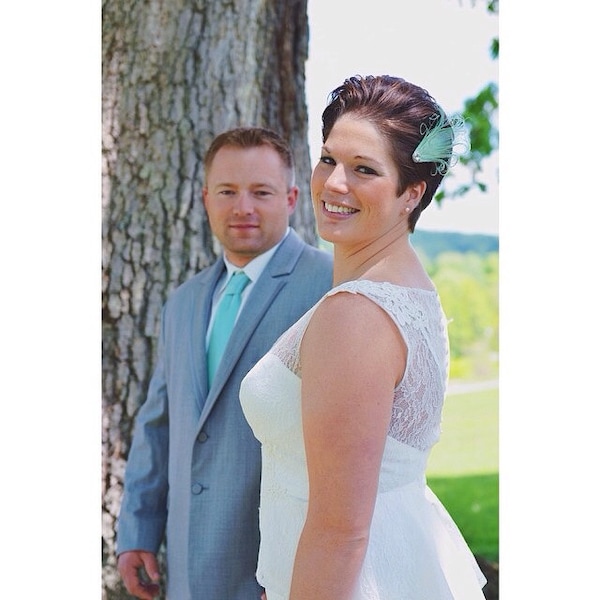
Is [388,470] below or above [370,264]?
below

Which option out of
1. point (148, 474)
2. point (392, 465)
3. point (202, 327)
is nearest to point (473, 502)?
point (148, 474)

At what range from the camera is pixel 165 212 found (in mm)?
2693

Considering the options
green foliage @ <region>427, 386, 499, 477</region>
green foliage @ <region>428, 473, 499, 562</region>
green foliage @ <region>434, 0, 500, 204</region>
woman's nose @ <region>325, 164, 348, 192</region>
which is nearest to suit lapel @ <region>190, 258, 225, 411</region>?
woman's nose @ <region>325, 164, 348, 192</region>

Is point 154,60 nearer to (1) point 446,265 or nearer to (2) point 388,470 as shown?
(1) point 446,265

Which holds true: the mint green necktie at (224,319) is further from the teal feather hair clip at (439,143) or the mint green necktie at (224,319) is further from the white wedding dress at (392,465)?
the teal feather hair clip at (439,143)

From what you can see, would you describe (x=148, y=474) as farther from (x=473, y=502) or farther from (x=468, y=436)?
(x=473, y=502)

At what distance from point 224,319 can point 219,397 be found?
0.20 meters

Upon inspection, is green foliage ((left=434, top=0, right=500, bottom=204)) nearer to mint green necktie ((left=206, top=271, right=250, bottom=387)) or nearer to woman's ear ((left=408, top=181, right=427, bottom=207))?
mint green necktie ((left=206, top=271, right=250, bottom=387))

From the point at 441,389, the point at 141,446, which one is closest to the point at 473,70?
the point at 141,446

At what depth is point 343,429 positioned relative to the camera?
3.90 feet

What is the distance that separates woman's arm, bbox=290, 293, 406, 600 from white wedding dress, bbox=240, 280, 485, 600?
0.05 metres

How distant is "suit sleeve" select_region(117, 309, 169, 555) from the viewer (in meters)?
2.16
